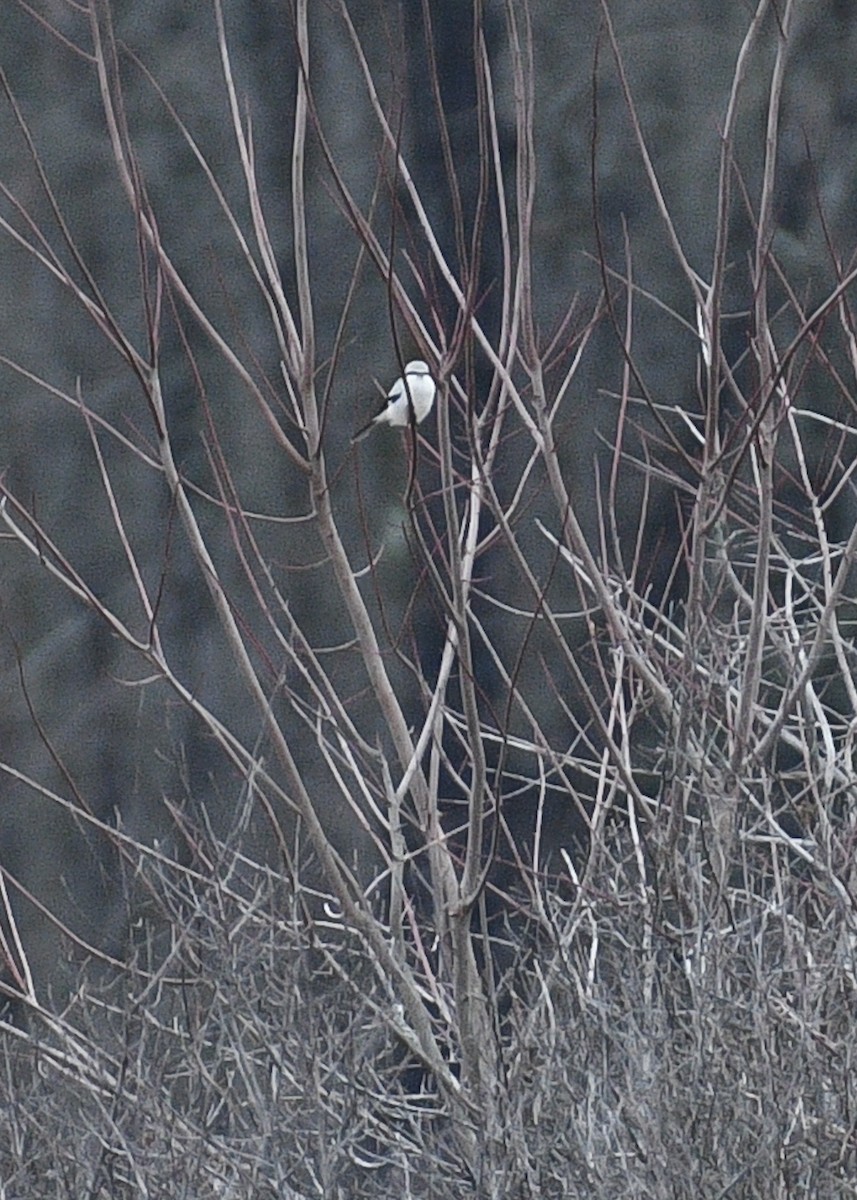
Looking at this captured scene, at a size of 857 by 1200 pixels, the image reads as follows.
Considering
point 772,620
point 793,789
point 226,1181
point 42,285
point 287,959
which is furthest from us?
point 42,285

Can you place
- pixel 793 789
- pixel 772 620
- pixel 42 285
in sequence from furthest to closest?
pixel 42 285, pixel 793 789, pixel 772 620

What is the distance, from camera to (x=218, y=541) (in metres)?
8.21

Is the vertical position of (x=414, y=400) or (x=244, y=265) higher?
(x=414, y=400)

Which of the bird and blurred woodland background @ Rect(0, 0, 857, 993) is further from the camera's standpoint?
blurred woodland background @ Rect(0, 0, 857, 993)

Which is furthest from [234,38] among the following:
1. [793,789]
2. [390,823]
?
[390,823]

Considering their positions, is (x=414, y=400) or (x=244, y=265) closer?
(x=414, y=400)

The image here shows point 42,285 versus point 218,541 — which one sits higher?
point 42,285

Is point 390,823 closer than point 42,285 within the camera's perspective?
Yes

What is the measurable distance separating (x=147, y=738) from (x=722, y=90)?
3780 millimetres

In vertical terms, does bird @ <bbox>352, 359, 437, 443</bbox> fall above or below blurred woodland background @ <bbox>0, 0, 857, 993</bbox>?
above

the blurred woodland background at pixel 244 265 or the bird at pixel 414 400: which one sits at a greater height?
the bird at pixel 414 400

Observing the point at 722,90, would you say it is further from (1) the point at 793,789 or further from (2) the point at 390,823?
(2) the point at 390,823

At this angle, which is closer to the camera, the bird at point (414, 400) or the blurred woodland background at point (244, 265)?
the bird at point (414, 400)

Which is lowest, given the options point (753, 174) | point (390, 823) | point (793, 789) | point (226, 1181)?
point (793, 789)
